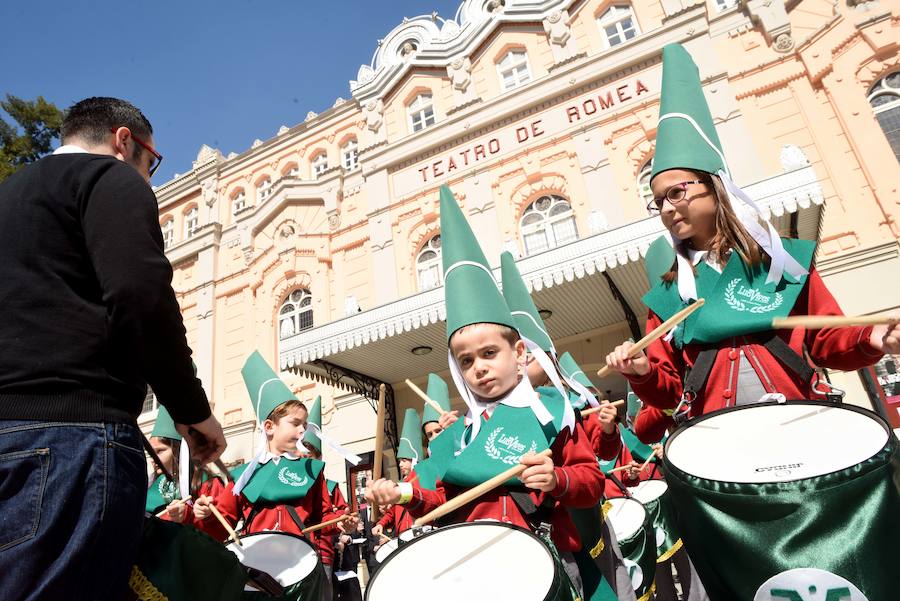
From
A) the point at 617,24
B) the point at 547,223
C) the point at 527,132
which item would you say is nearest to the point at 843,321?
the point at 547,223

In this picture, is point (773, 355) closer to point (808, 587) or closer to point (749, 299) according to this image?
point (749, 299)

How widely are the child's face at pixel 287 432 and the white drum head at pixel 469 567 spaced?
266cm

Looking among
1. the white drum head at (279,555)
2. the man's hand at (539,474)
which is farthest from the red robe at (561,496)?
the white drum head at (279,555)

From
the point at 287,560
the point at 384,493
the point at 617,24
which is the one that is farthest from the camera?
the point at 617,24

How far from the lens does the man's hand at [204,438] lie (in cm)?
159

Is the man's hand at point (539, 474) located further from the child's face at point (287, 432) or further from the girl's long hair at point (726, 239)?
the child's face at point (287, 432)

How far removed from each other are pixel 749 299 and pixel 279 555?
7.79 ft

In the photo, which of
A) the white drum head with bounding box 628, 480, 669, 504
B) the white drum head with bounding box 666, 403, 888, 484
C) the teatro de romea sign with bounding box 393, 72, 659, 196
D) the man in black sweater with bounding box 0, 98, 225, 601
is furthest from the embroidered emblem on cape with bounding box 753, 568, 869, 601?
the teatro de romea sign with bounding box 393, 72, 659, 196

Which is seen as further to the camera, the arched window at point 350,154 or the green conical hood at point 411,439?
the arched window at point 350,154

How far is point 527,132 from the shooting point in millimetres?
12656

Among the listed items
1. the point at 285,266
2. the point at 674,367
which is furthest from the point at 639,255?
the point at 285,266

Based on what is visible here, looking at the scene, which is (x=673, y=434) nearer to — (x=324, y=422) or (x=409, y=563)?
(x=409, y=563)

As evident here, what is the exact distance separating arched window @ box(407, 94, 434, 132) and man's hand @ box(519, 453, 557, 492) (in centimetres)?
1376

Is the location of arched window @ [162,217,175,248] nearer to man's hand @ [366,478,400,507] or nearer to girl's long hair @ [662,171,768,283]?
man's hand @ [366,478,400,507]
